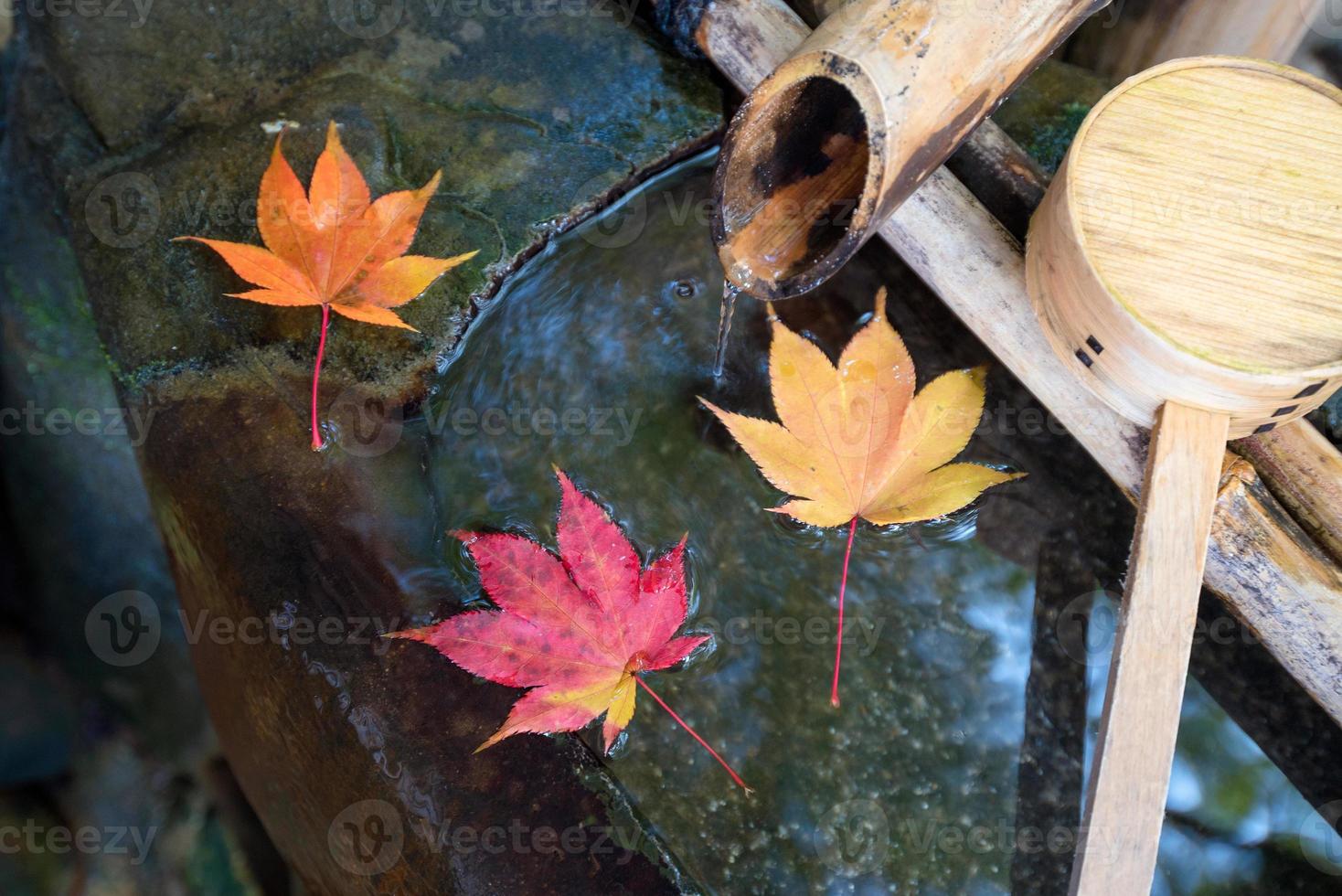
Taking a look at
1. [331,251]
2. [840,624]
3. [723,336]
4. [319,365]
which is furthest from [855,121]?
[319,365]

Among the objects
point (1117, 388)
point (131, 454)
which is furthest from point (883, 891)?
point (131, 454)

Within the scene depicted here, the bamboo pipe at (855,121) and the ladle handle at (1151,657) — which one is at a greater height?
the bamboo pipe at (855,121)

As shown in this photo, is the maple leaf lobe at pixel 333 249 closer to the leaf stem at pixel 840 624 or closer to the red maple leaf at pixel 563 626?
the red maple leaf at pixel 563 626

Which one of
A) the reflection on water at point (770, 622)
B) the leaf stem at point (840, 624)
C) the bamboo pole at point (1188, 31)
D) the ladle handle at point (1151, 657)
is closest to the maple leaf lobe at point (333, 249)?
the reflection on water at point (770, 622)

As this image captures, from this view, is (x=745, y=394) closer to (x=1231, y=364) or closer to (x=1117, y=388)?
(x=1117, y=388)

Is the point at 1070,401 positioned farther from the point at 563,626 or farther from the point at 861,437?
the point at 563,626

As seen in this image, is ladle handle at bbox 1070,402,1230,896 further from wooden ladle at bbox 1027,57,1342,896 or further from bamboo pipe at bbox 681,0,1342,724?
bamboo pipe at bbox 681,0,1342,724
